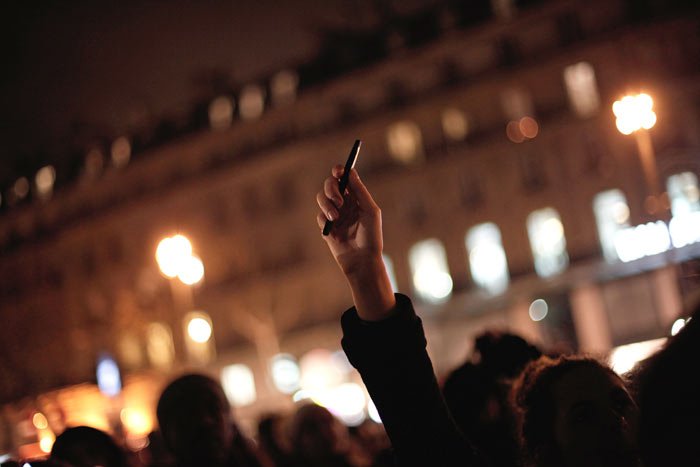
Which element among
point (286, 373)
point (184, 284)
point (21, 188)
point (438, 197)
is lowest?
point (286, 373)

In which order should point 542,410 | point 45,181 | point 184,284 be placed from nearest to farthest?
1. point 542,410
2. point 184,284
3. point 45,181

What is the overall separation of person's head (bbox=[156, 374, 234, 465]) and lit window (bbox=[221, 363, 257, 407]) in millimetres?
43852

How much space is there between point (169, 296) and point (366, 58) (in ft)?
60.4

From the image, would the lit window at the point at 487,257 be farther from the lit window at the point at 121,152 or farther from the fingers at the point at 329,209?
the fingers at the point at 329,209

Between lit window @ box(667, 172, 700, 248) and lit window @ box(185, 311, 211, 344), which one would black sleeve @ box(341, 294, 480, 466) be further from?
lit window @ box(185, 311, 211, 344)

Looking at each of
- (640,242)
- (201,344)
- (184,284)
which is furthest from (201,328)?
(640,242)

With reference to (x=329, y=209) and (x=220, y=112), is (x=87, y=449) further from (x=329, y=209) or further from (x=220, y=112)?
(x=220, y=112)

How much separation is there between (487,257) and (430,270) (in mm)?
3012

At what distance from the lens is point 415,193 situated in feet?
141

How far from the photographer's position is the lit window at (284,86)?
47.8 m

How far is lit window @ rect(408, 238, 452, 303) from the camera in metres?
41.9

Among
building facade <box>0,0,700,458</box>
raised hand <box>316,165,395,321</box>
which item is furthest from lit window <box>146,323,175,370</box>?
raised hand <box>316,165,395,321</box>

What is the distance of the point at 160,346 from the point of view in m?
53.3

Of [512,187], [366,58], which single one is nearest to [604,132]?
[512,187]
